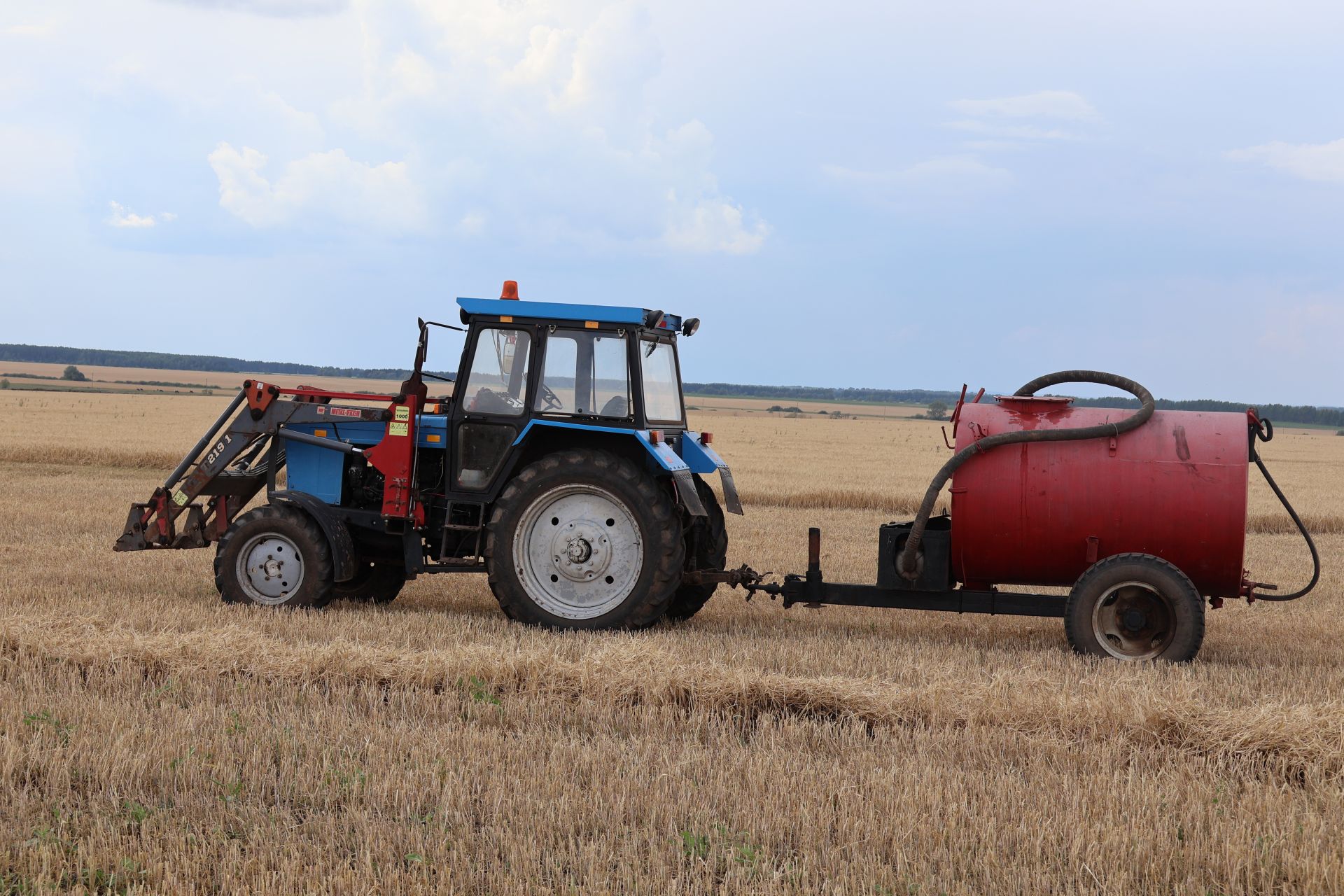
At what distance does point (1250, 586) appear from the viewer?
8.07m

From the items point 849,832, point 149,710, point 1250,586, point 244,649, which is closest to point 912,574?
point 1250,586

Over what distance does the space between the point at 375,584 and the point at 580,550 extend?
7.20ft

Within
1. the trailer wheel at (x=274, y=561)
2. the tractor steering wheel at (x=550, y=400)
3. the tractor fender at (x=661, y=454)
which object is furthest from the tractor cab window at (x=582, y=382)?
the trailer wheel at (x=274, y=561)

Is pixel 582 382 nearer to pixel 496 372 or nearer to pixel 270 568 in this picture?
pixel 496 372

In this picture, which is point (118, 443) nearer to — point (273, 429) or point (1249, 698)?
point (273, 429)

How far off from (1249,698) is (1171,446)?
1855 millimetres

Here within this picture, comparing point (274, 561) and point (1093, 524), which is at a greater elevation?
point (1093, 524)

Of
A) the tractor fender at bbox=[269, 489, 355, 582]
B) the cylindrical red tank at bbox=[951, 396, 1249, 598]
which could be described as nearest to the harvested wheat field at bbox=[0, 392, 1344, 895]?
the tractor fender at bbox=[269, 489, 355, 582]

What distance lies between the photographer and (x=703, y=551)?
29.6ft

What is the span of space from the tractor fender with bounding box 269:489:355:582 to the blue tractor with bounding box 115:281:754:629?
12mm

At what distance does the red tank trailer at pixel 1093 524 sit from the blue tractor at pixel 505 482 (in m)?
1.47

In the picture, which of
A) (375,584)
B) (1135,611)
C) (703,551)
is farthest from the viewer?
(375,584)

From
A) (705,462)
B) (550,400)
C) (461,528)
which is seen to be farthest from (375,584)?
(705,462)

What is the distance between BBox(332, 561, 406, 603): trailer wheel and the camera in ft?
30.7
